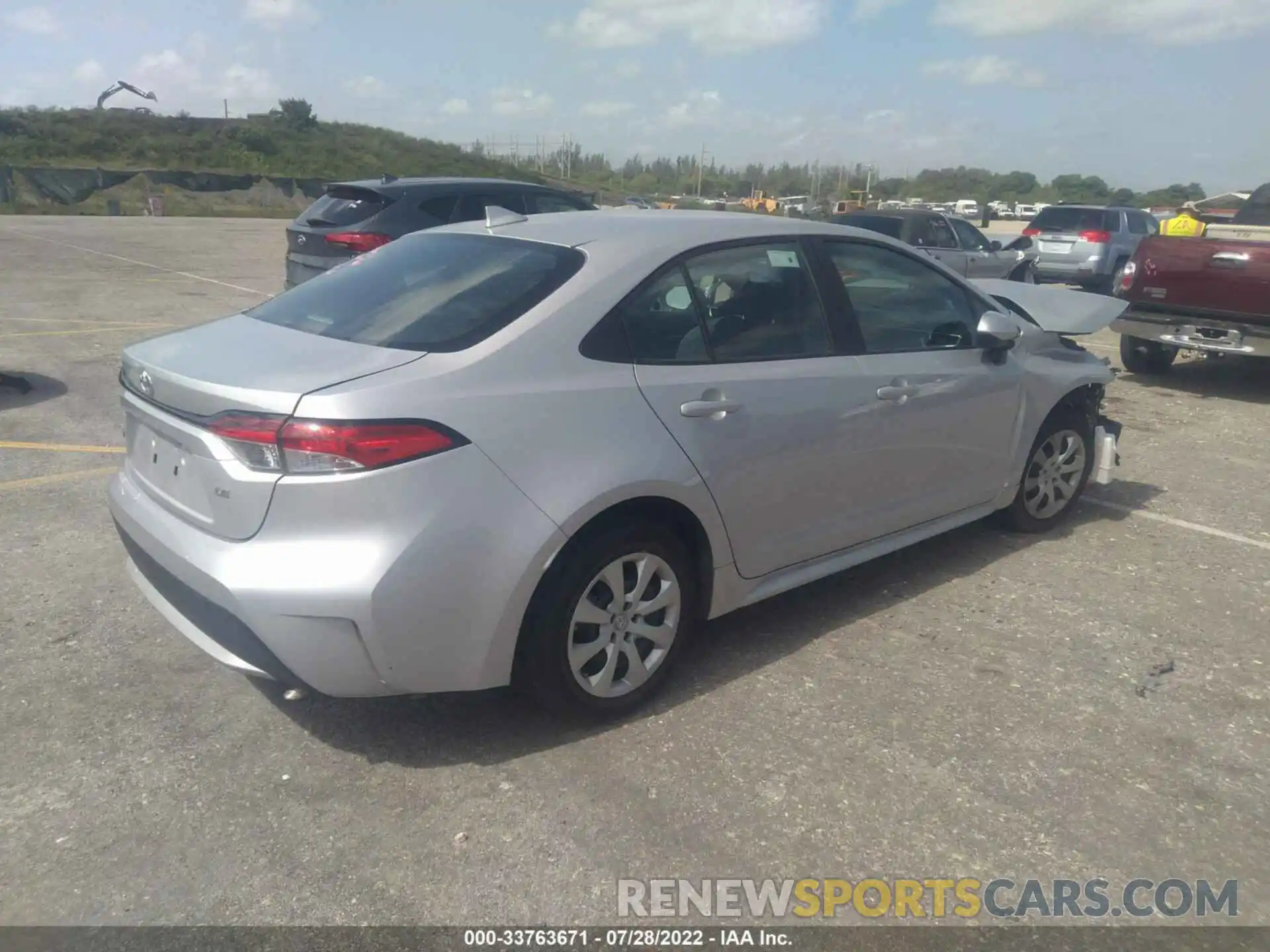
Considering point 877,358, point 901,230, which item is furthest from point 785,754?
point 901,230

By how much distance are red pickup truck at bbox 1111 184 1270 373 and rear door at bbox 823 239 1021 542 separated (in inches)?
194

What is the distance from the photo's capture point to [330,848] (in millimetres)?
2910

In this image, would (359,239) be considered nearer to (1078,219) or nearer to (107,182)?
(1078,219)

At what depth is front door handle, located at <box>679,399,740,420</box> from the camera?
3.56 meters

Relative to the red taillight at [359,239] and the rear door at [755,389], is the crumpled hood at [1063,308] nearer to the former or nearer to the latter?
the rear door at [755,389]

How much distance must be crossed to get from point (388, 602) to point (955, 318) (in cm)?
304

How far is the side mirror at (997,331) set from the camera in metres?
4.66

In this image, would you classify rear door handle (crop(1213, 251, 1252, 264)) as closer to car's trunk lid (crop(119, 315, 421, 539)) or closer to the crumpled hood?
the crumpled hood

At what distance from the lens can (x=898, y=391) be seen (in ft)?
14.1

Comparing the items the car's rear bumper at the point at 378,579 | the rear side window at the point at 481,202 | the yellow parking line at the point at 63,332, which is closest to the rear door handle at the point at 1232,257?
the rear side window at the point at 481,202

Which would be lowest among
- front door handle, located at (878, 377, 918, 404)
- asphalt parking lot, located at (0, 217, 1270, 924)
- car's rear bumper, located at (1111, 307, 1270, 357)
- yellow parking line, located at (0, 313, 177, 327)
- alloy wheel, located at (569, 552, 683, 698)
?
yellow parking line, located at (0, 313, 177, 327)

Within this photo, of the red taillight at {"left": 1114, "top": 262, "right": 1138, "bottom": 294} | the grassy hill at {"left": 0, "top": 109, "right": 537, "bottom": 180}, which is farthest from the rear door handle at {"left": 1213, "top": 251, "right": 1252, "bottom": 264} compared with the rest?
the grassy hill at {"left": 0, "top": 109, "right": 537, "bottom": 180}

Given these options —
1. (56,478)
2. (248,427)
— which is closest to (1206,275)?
(248,427)

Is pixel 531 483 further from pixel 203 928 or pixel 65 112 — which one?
pixel 65 112
